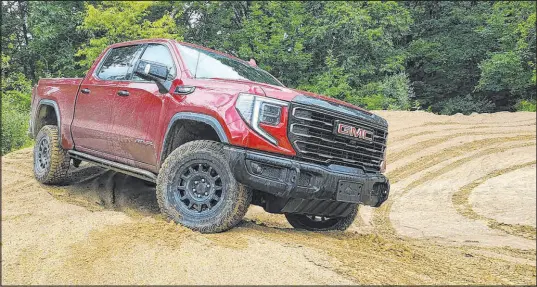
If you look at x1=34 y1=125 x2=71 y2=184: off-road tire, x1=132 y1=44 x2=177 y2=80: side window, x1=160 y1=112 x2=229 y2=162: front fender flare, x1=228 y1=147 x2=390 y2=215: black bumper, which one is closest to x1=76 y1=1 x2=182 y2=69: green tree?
x1=34 y1=125 x2=71 y2=184: off-road tire

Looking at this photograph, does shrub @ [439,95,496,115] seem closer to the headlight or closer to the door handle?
the door handle

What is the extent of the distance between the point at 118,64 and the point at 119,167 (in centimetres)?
140

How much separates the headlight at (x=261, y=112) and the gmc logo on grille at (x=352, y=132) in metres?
0.60

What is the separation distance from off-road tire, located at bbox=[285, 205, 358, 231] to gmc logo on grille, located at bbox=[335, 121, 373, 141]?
40.2 inches

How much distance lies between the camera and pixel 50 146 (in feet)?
22.0

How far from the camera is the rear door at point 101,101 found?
5887 mm

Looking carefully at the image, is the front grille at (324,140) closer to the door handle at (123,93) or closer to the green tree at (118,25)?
the door handle at (123,93)

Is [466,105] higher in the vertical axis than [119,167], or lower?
higher

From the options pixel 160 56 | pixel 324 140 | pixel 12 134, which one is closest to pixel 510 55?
pixel 12 134

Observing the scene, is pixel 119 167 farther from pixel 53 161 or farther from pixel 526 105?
pixel 526 105

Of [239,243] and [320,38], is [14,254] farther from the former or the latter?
[320,38]

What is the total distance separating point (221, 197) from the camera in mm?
4387

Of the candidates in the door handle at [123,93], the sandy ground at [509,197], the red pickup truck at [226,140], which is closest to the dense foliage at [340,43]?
the sandy ground at [509,197]

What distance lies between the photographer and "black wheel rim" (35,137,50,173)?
268 inches
